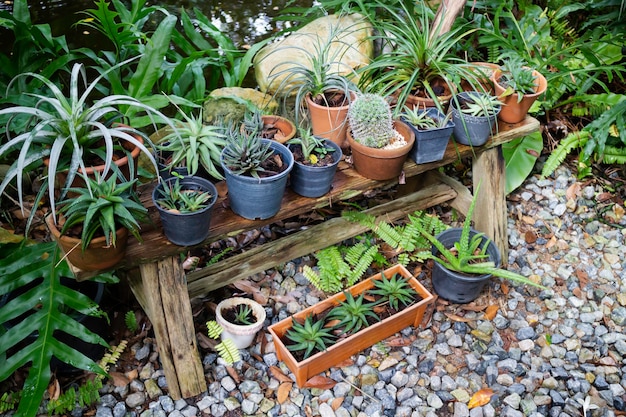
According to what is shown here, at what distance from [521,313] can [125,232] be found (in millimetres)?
1814

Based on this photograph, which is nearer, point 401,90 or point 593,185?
point 401,90

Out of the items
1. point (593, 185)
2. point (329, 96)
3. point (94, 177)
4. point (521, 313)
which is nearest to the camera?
point (94, 177)

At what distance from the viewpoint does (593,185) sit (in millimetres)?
3244

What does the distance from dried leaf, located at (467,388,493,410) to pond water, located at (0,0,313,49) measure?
113 inches

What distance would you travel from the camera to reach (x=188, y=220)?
5.76ft

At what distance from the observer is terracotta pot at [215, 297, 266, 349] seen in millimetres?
2238

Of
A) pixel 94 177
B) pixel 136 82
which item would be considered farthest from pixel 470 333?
pixel 136 82

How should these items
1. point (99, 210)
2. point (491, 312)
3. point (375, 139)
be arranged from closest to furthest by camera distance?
point (99, 210), point (375, 139), point (491, 312)

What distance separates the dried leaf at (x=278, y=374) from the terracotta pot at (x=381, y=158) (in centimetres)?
87

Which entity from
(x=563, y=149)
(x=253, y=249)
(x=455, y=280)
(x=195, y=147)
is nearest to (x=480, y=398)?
(x=455, y=280)

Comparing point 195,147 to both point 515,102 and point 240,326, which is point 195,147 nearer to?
point 240,326

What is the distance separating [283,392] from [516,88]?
5.17ft

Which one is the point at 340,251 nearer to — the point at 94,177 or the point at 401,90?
the point at 401,90

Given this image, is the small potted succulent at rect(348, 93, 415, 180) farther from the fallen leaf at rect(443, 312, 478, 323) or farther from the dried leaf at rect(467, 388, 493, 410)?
the dried leaf at rect(467, 388, 493, 410)
